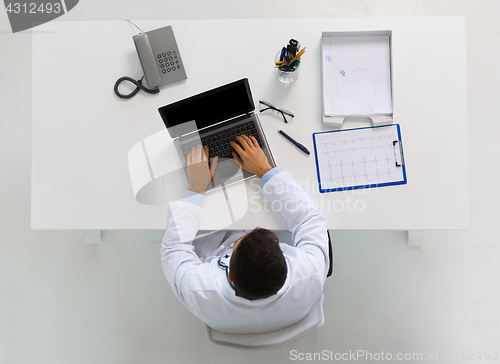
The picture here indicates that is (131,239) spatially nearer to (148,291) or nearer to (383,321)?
(148,291)

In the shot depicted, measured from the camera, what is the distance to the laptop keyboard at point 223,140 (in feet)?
3.95

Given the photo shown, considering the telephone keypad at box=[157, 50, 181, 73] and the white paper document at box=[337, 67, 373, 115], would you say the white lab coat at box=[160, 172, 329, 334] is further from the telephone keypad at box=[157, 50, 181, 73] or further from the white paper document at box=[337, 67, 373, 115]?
the telephone keypad at box=[157, 50, 181, 73]

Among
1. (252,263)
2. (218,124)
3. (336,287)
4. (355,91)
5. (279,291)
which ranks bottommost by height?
(336,287)

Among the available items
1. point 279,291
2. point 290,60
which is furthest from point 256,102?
point 279,291

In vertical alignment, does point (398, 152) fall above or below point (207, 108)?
below

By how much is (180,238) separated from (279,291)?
0.38 metres

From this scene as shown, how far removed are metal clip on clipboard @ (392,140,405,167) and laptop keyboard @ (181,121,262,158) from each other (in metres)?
0.47

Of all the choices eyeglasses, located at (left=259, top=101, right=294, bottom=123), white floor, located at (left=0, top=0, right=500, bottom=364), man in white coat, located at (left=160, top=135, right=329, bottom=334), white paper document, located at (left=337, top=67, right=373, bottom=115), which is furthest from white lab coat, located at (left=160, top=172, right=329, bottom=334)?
white floor, located at (left=0, top=0, right=500, bottom=364)

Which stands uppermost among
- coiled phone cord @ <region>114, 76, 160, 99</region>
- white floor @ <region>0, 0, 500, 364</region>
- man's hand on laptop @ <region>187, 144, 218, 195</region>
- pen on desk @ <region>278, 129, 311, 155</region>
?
coiled phone cord @ <region>114, 76, 160, 99</region>

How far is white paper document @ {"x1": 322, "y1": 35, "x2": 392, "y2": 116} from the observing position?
1209mm

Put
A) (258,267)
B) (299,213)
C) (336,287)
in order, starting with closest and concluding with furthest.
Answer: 1. (258,267)
2. (299,213)
3. (336,287)

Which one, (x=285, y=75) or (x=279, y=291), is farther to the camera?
(x=285, y=75)

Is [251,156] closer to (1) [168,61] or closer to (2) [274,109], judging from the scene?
(2) [274,109]

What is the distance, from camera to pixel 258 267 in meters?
0.88
